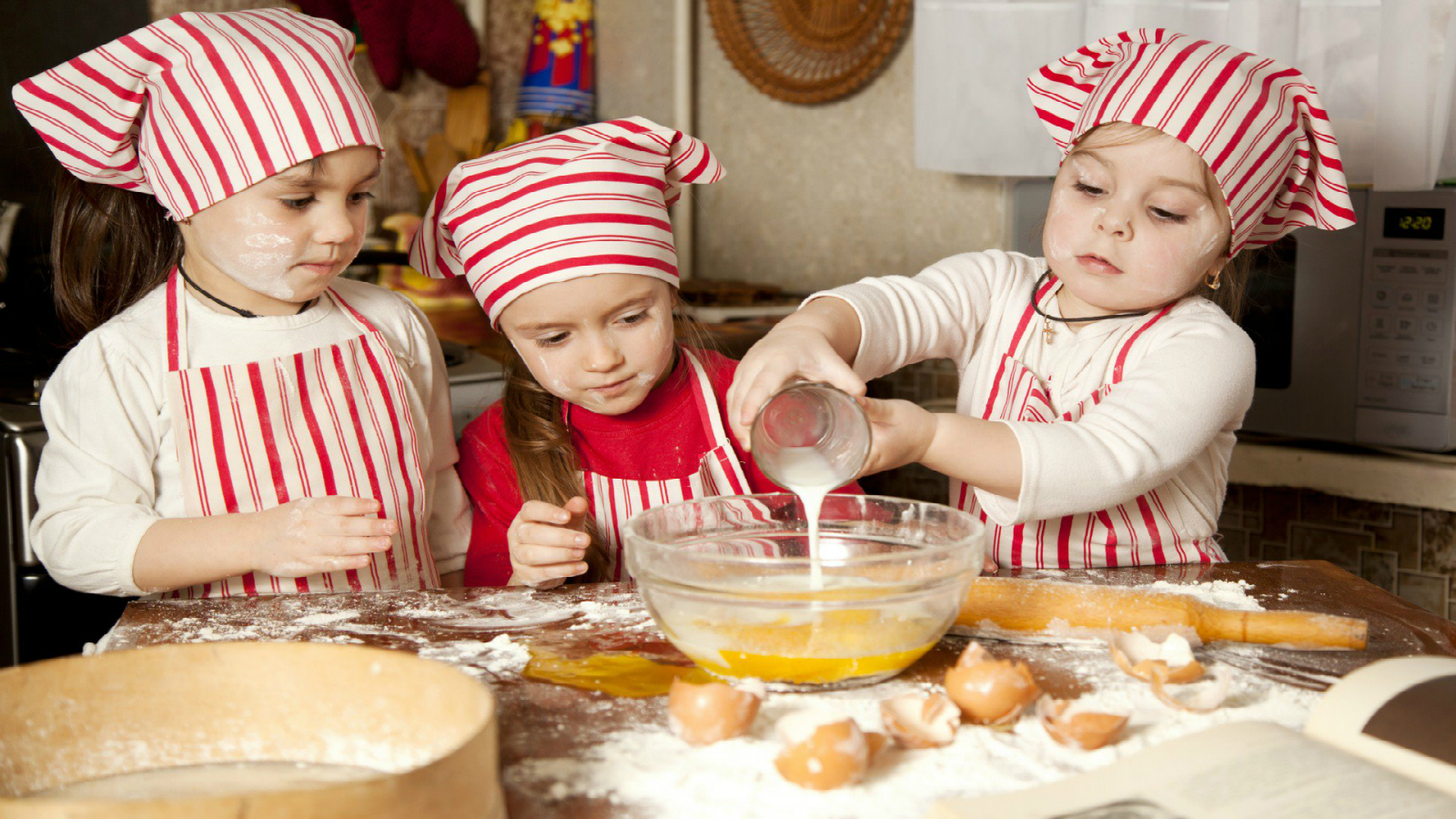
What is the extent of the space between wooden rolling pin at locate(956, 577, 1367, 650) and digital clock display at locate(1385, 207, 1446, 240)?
1050 millimetres

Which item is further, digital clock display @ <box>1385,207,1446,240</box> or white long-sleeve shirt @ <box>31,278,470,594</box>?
digital clock display @ <box>1385,207,1446,240</box>

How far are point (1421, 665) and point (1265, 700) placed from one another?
0.35 ft

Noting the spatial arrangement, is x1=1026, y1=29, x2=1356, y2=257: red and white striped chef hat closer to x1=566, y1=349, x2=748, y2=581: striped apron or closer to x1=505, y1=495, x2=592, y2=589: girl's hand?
x1=566, y1=349, x2=748, y2=581: striped apron

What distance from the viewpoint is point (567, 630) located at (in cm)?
91

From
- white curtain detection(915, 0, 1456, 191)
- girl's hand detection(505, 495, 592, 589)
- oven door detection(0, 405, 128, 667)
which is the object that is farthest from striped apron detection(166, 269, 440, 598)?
white curtain detection(915, 0, 1456, 191)

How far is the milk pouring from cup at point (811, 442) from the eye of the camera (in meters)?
0.85

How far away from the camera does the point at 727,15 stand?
106 inches

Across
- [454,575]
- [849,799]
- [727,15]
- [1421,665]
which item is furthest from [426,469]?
[727,15]

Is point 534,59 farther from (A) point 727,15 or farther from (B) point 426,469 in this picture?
(B) point 426,469

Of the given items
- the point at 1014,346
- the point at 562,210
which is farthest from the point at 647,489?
the point at 1014,346

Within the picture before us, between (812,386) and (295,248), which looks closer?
(812,386)

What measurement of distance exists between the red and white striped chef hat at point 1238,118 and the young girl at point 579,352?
462 mm

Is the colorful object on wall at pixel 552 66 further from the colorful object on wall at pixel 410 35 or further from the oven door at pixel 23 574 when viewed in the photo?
→ the oven door at pixel 23 574

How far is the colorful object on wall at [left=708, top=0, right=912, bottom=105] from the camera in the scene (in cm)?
242
